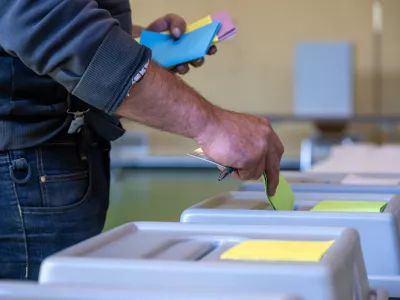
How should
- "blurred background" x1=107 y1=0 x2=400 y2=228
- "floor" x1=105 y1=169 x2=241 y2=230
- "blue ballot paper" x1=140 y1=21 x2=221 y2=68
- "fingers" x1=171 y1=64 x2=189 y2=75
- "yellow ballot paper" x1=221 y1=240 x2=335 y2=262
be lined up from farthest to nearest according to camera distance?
"blurred background" x1=107 y1=0 x2=400 y2=228, "floor" x1=105 y1=169 x2=241 y2=230, "fingers" x1=171 y1=64 x2=189 y2=75, "blue ballot paper" x1=140 y1=21 x2=221 y2=68, "yellow ballot paper" x1=221 y1=240 x2=335 y2=262

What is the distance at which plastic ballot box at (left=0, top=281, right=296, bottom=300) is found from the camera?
0.66 metres

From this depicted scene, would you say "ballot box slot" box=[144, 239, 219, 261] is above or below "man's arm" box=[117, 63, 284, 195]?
below

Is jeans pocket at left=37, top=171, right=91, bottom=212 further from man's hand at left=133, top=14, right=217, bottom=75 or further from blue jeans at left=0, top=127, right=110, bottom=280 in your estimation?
Answer: man's hand at left=133, top=14, right=217, bottom=75

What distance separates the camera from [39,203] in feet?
5.01

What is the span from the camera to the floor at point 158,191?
523 centimetres

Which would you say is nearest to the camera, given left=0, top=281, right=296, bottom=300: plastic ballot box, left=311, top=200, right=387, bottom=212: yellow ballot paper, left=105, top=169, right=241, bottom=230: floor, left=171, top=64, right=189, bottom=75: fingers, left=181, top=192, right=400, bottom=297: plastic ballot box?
left=0, top=281, right=296, bottom=300: plastic ballot box

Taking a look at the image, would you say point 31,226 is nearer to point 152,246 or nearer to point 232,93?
point 152,246

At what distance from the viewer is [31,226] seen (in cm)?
152

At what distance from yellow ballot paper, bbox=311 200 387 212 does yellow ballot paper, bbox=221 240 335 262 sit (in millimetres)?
320

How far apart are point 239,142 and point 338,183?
50cm

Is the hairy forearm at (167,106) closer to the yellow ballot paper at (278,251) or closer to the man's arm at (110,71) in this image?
the man's arm at (110,71)

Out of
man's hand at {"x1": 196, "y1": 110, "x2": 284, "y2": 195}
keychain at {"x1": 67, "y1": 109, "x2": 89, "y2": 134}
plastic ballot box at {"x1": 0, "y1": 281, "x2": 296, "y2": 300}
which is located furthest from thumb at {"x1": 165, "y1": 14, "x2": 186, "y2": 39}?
plastic ballot box at {"x1": 0, "y1": 281, "x2": 296, "y2": 300}

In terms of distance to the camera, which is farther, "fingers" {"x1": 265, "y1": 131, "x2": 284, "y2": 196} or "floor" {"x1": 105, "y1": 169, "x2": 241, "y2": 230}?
"floor" {"x1": 105, "y1": 169, "x2": 241, "y2": 230}

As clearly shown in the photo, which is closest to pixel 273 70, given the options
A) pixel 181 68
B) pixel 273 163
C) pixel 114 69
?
pixel 181 68
